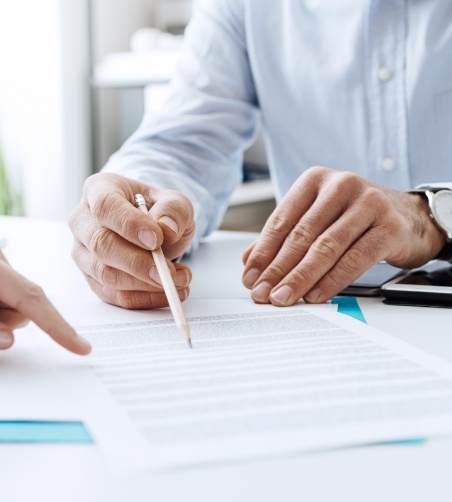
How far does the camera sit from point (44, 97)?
261 cm

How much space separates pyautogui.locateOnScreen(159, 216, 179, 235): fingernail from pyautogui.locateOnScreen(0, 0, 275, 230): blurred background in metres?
1.83

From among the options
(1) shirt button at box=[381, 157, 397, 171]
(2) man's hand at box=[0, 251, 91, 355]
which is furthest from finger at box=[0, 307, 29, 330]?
(1) shirt button at box=[381, 157, 397, 171]

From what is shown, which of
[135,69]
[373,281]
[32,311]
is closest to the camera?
[32,311]

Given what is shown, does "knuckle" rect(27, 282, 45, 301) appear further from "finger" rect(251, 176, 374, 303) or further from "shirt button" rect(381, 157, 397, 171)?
"shirt button" rect(381, 157, 397, 171)

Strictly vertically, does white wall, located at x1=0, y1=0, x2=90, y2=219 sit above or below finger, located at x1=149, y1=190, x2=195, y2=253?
below

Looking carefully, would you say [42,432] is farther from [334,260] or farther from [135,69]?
[135,69]

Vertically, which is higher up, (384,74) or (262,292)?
(384,74)

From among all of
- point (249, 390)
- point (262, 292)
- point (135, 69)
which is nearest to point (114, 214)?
point (262, 292)

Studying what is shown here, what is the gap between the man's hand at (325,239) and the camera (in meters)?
0.61

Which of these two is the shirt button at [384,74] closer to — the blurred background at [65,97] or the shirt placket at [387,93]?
the shirt placket at [387,93]

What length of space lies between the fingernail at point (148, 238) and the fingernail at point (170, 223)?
3 centimetres

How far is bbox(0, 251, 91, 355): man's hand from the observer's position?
44cm

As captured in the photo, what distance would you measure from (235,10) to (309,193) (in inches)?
21.9

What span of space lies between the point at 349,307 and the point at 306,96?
56 centimetres
